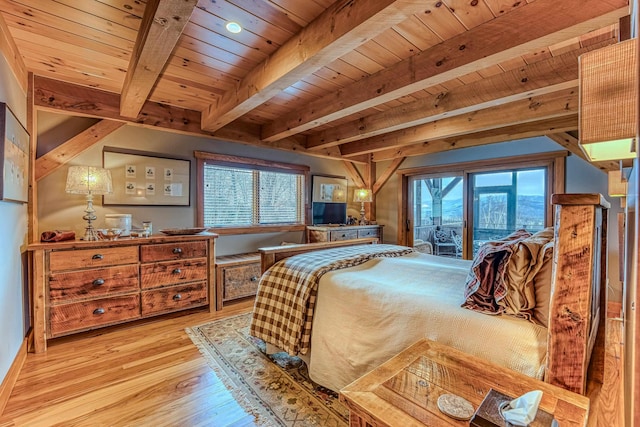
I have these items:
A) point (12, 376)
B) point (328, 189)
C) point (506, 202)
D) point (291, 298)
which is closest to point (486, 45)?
point (291, 298)

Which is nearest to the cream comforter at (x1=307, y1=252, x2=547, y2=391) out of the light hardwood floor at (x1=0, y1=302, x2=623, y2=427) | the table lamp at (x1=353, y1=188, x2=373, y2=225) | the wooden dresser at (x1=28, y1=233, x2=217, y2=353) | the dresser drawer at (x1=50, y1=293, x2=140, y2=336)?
the light hardwood floor at (x1=0, y1=302, x2=623, y2=427)

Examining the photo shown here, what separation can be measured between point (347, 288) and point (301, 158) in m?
3.21

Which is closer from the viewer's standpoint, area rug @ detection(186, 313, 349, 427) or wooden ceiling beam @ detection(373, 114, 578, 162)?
area rug @ detection(186, 313, 349, 427)

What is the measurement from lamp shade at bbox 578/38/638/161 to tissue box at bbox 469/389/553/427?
80 centimetres

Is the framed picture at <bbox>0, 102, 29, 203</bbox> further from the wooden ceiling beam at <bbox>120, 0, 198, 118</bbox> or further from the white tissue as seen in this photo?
the white tissue

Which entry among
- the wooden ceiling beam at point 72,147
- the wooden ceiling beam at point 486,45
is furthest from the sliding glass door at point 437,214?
the wooden ceiling beam at point 72,147

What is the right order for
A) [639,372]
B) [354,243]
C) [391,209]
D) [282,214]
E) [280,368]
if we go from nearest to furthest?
[639,372], [280,368], [354,243], [282,214], [391,209]

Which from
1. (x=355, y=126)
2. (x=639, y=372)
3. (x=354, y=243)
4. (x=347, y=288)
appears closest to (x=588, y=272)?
(x=639, y=372)

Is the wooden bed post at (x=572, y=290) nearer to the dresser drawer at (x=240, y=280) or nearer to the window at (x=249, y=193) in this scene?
the dresser drawer at (x=240, y=280)

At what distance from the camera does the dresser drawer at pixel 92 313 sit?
243cm

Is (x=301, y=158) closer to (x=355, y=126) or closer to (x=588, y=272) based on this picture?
(x=355, y=126)

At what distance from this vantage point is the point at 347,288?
1870mm

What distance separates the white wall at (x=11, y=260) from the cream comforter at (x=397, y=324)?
203 centimetres

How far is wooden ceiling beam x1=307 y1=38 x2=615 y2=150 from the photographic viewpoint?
2.08 meters
